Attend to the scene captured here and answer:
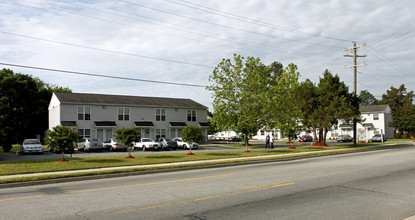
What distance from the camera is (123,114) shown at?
145 ft

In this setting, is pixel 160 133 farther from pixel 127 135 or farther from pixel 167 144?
pixel 127 135

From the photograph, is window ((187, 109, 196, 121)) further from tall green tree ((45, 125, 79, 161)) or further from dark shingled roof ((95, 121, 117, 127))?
tall green tree ((45, 125, 79, 161))

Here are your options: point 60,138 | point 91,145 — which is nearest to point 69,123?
point 91,145

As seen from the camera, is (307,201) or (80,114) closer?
(307,201)

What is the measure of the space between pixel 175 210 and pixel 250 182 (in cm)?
457

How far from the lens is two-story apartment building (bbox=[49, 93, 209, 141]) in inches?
1608

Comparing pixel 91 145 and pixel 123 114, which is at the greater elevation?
pixel 123 114

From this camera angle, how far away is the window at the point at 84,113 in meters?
41.1

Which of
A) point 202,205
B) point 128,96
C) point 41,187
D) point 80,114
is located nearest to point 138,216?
point 202,205

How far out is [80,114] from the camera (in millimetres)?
41062

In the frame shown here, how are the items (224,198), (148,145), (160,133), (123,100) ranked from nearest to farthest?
(224,198) < (148,145) < (123,100) < (160,133)

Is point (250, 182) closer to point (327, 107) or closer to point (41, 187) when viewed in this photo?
point (41, 187)

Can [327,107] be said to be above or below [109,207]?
above

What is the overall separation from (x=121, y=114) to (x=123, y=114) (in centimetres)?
27
